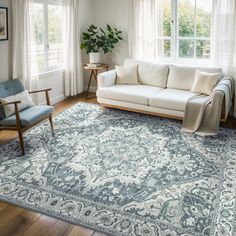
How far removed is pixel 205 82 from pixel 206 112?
2.09 ft

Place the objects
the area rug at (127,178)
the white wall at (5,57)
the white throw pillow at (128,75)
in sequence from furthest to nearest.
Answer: the white throw pillow at (128,75), the white wall at (5,57), the area rug at (127,178)

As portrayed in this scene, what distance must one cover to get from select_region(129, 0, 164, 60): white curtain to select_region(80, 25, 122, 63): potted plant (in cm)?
37

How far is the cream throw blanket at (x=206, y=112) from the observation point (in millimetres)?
3943

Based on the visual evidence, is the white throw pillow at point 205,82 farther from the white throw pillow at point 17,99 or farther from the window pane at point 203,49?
the white throw pillow at point 17,99

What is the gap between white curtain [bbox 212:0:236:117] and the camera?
15.2 ft

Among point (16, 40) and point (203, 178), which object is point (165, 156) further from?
point (16, 40)

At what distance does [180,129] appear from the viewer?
427cm

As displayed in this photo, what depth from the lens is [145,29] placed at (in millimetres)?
5465

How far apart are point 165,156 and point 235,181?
850mm

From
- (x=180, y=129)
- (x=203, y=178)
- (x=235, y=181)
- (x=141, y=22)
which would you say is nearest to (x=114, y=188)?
(x=203, y=178)

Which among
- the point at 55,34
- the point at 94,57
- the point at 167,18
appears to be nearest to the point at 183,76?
the point at 167,18

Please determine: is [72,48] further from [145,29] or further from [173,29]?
[173,29]

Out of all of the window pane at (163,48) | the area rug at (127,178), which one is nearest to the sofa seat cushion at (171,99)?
the area rug at (127,178)

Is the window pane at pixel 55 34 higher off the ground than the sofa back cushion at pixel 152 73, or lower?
higher
